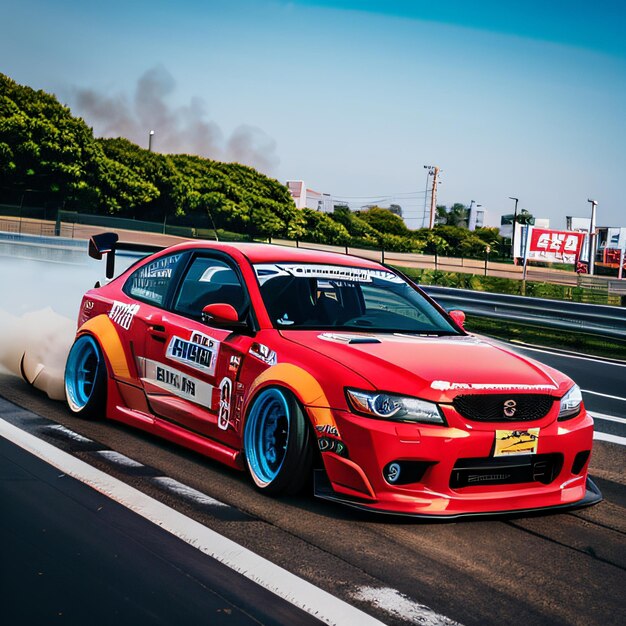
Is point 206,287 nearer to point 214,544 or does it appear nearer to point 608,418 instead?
point 214,544

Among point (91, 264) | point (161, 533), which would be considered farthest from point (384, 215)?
point (161, 533)

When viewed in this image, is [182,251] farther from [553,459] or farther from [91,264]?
[91,264]

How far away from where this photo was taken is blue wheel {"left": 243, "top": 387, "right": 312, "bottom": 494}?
4.83 metres

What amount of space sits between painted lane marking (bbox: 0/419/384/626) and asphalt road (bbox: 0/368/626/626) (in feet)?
0.23

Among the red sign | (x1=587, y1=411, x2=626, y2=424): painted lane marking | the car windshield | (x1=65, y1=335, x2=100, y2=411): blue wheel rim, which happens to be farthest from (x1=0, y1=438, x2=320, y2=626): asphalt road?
the red sign

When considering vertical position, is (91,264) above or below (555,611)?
above

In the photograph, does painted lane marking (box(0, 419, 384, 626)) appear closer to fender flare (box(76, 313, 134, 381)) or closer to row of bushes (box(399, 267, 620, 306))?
fender flare (box(76, 313, 134, 381))

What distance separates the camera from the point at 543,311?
16.0 metres

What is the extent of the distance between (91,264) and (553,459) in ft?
28.9

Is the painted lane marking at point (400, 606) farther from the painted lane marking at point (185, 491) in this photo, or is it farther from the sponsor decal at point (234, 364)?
the sponsor decal at point (234, 364)

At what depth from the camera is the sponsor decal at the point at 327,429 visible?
4.70 metres

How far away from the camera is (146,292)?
6742mm

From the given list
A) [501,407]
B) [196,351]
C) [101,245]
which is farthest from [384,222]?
[501,407]

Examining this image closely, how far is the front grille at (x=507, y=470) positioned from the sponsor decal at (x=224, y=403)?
1.42 m
